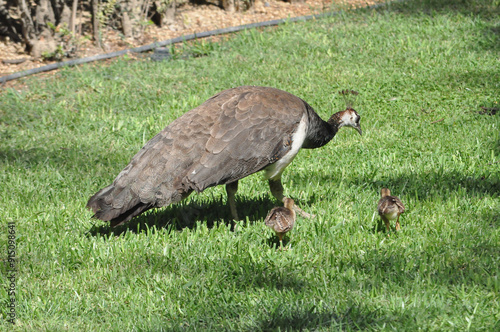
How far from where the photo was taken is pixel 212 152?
4.87m

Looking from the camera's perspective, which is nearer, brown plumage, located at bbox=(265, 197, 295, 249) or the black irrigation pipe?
brown plumage, located at bbox=(265, 197, 295, 249)

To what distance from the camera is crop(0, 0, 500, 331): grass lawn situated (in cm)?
391

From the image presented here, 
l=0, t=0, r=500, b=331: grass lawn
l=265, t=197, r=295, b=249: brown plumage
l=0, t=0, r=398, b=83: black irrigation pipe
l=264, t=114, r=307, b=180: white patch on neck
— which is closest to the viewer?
l=0, t=0, r=500, b=331: grass lawn

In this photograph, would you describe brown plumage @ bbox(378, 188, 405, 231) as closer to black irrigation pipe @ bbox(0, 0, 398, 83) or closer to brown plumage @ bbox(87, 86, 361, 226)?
brown plumage @ bbox(87, 86, 361, 226)

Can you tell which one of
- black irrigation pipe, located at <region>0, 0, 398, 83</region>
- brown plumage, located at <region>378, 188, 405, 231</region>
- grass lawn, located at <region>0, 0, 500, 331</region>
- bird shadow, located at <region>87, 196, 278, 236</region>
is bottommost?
bird shadow, located at <region>87, 196, 278, 236</region>

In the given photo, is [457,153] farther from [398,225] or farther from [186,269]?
[186,269]

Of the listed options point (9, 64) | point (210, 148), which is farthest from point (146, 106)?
point (210, 148)

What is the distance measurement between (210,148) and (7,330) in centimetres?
200

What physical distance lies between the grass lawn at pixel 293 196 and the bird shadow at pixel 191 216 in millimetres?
22

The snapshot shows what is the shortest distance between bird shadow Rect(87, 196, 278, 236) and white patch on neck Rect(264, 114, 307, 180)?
0.46 meters

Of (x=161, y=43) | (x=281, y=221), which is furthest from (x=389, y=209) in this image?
(x=161, y=43)

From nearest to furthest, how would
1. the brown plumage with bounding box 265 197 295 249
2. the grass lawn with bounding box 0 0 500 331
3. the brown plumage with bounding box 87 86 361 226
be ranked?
the grass lawn with bounding box 0 0 500 331 < the brown plumage with bounding box 265 197 295 249 < the brown plumage with bounding box 87 86 361 226

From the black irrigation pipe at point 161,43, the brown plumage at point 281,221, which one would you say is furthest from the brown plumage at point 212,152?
the black irrigation pipe at point 161,43

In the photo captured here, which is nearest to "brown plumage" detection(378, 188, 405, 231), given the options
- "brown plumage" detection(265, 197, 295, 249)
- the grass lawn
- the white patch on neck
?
the grass lawn
